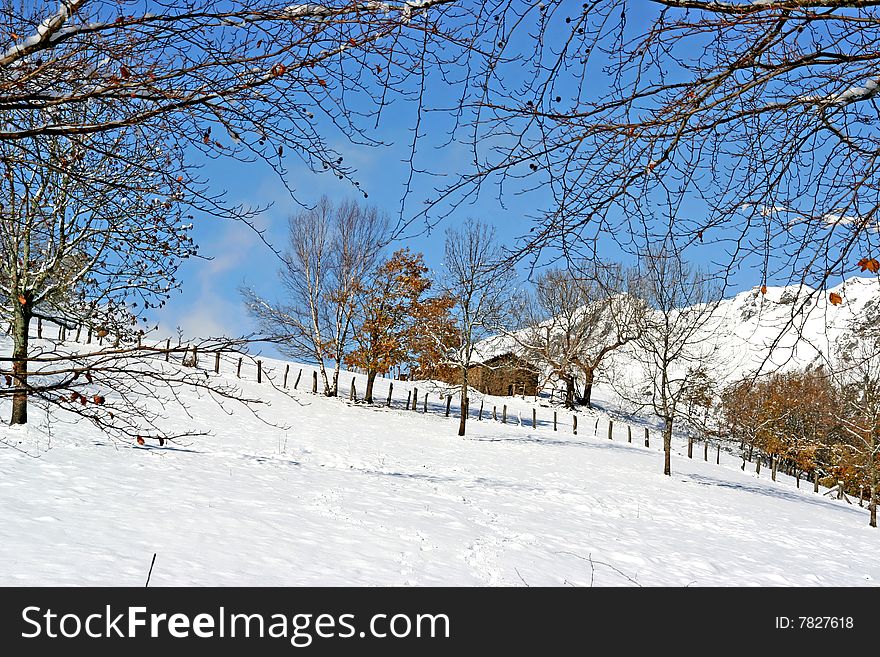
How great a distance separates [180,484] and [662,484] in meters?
13.6

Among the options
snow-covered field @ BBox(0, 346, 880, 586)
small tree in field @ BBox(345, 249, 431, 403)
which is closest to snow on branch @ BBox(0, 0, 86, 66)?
snow-covered field @ BBox(0, 346, 880, 586)

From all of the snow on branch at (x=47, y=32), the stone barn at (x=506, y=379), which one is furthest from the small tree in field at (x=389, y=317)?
the snow on branch at (x=47, y=32)

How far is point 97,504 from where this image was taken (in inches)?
300

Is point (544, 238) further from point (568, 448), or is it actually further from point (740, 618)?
point (568, 448)

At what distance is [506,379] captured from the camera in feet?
143

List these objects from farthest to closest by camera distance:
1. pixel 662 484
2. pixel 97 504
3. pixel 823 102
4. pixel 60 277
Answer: pixel 662 484, pixel 60 277, pixel 97 504, pixel 823 102

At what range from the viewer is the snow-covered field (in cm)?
577

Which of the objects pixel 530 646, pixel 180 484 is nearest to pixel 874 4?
pixel 530 646

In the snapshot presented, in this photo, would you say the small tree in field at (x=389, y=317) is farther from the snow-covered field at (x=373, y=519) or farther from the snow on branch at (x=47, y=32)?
the snow on branch at (x=47, y=32)

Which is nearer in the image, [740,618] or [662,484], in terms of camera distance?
[740,618]

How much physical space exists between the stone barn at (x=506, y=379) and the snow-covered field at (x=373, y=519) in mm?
19245

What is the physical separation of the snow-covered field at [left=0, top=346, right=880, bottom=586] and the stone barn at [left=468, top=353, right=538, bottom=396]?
19245 millimetres

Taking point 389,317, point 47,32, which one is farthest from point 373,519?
point 389,317

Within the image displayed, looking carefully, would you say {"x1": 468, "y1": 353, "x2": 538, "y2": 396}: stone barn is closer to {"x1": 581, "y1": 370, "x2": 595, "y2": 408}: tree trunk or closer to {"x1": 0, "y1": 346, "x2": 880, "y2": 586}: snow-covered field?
{"x1": 581, "y1": 370, "x2": 595, "y2": 408}: tree trunk
